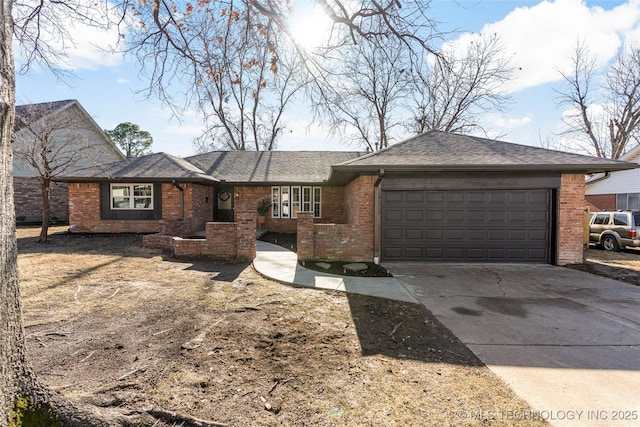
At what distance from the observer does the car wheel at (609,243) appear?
37.9 feet

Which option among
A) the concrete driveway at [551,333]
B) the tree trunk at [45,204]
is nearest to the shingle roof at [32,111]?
the tree trunk at [45,204]

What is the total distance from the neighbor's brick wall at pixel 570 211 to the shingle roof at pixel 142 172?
12.1m

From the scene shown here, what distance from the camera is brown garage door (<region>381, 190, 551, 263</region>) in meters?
8.28

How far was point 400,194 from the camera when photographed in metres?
8.38

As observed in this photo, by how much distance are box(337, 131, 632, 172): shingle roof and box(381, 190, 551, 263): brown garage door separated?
985 mm

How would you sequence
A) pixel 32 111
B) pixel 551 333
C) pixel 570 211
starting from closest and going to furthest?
pixel 551 333, pixel 570 211, pixel 32 111

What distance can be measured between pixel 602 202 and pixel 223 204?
74.4 ft

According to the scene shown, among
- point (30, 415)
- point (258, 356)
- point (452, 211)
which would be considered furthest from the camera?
point (452, 211)

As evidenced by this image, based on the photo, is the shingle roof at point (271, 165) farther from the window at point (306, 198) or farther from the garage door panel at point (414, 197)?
the garage door panel at point (414, 197)

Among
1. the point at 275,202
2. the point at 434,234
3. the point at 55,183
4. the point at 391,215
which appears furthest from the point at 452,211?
the point at 55,183

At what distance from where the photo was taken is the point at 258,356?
324 cm

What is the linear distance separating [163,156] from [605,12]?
1609cm

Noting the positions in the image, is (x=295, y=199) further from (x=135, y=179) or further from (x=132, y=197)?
(x=132, y=197)

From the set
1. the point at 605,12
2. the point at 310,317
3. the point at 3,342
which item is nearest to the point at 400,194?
the point at 310,317
